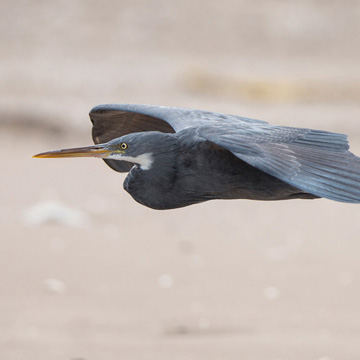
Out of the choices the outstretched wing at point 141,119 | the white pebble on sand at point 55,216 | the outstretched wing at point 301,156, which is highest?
the white pebble on sand at point 55,216

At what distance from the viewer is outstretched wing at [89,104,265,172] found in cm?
502

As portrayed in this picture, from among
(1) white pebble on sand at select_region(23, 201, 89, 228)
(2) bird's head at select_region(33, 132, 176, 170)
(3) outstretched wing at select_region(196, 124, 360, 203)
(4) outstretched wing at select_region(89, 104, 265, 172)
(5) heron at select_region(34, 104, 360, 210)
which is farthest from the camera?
(1) white pebble on sand at select_region(23, 201, 89, 228)

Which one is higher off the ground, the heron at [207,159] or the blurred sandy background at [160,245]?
the blurred sandy background at [160,245]

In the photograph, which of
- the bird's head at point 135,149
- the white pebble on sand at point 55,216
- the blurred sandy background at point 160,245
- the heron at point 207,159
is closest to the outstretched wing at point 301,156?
the heron at point 207,159

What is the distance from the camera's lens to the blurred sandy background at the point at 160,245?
608 cm

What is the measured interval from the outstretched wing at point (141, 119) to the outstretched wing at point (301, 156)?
0.48m

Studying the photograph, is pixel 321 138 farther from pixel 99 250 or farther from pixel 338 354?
pixel 99 250

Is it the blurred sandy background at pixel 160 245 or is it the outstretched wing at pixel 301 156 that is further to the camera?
the blurred sandy background at pixel 160 245

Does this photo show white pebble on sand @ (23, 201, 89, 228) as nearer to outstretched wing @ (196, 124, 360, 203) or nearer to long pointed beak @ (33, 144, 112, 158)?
long pointed beak @ (33, 144, 112, 158)

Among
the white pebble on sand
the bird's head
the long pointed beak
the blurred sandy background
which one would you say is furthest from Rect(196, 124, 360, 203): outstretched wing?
the white pebble on sand

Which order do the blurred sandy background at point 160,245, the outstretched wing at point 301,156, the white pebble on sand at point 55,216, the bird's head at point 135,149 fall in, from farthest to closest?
1. the white pebble on sand at point 55,216
2. the blurred sandy background at point 160,245
3. the bird's head at point 135,149
4. the outstretched wing at point 301,156

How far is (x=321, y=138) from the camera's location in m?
4.51

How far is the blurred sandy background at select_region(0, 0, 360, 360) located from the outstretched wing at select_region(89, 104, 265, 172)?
1.22 m

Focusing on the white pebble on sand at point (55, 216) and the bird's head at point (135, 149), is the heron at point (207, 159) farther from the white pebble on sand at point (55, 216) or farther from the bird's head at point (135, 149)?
the white pebble on sand at point (55, 216)
